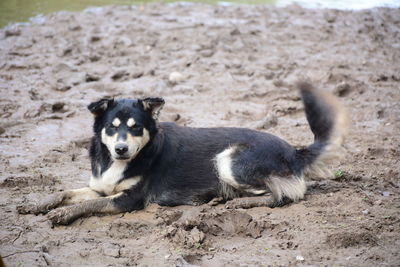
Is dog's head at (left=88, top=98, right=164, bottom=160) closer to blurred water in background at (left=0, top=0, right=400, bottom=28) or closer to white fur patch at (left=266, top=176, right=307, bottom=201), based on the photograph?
white fur patch at (left=266, top=176, right=307, bottom=201)

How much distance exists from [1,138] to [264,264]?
4.18 m

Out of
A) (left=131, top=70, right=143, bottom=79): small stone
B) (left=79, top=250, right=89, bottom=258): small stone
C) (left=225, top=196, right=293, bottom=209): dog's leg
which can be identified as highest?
(left=79, top=250, right=89, bottom=258): small stone

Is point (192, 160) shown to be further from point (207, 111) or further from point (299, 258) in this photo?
point (207, 111)

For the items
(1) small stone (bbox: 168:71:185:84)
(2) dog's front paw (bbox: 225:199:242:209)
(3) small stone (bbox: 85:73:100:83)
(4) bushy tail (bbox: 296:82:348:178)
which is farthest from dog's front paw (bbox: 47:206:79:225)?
(3) small stone (bbox: 85:73:100:83)

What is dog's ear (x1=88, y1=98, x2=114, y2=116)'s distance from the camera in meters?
4.81

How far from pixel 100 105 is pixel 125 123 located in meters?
0.30

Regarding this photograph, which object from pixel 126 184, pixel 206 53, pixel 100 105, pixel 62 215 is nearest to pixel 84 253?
pixel 62 215

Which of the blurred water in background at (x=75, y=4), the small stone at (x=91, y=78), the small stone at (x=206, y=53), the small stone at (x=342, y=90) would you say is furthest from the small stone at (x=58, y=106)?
the blurred water in background at (x=75, y=4)

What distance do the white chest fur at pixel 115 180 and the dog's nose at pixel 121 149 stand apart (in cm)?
29

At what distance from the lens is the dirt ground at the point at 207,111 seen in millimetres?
4012

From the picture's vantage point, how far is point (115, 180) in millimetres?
4926

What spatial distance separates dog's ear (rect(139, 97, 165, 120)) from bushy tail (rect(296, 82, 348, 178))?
145 centimetres

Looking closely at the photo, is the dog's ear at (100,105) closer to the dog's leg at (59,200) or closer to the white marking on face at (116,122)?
the white marking on face at (116,122)

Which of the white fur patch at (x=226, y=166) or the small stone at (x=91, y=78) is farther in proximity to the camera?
the small stone at (x=91, y=78)
